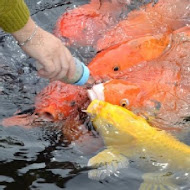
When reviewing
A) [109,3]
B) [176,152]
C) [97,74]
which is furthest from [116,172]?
[109,3]

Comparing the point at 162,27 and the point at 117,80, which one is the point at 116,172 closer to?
the point at 117,80

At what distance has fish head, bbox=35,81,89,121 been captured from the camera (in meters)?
3.15

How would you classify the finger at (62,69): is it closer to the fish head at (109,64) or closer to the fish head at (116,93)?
the fish head at (116,93)

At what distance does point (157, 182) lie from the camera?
8.83 ft

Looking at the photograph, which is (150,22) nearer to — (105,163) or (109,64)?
(109,64)

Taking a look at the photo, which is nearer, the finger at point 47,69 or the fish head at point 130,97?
the finger at point 47,69

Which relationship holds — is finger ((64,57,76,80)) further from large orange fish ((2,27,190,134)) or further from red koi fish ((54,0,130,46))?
red koi fish ((54,0,130,46))

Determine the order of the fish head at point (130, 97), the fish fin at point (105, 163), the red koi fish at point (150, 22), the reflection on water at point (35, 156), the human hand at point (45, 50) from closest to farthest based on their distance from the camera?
the human hand at point (45, 50), the reflection on water at point (35, 156), the fish fin at point (105, 163), the fish head at point (130, 97), the red koi fish at point (150, 22)

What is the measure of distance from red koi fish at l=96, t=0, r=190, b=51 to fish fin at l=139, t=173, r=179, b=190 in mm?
1687

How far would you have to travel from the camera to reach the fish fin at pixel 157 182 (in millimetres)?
2649

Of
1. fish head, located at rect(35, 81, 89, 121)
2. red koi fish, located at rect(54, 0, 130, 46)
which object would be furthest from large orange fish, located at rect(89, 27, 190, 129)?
red koi fish, located at rect(54, 0, 130, 46)

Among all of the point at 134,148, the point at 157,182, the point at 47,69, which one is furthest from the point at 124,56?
the point at 47,69

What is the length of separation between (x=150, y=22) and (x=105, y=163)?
2031mm

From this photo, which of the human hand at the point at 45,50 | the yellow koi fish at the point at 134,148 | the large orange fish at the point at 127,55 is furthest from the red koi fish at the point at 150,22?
the human hand at the point at 45,50
